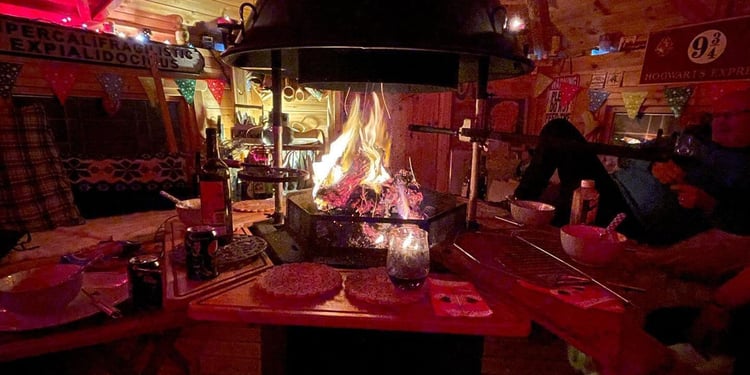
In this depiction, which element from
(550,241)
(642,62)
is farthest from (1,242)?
(642,62)

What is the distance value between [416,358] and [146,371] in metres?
1.06

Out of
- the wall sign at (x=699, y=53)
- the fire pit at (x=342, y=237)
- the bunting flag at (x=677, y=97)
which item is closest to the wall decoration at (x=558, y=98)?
the wall sign at (x=699, y=53)

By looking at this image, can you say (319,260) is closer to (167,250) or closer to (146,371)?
(167,250)

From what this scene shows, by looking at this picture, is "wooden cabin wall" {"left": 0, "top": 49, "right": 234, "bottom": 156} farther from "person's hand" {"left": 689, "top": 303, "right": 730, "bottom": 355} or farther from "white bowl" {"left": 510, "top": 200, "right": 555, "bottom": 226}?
"person's hand" {"left": 689, "top": 303, "right": 730, "bottom": 355}

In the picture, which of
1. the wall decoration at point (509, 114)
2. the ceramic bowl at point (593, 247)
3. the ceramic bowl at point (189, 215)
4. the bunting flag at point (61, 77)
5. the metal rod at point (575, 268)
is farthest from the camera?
the wall decoration at point (509, 114)

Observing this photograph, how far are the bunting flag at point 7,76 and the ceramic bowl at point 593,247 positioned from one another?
13.1ft

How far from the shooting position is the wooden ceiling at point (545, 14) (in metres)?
3.25

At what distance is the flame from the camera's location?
87.1 inches

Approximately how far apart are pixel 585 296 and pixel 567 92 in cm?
389

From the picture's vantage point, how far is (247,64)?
2002mm

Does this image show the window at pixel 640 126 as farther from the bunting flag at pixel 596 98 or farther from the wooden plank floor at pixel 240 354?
the wooden plank floor at pixel 240 354

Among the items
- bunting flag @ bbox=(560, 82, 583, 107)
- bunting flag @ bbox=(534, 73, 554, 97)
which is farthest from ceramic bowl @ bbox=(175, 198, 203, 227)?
bunting flag @ bbox=(534, 73, 554, 97)

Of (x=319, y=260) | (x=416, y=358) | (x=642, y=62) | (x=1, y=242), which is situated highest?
(x=642, y=62)

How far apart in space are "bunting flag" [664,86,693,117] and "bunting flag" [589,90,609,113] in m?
0.66
